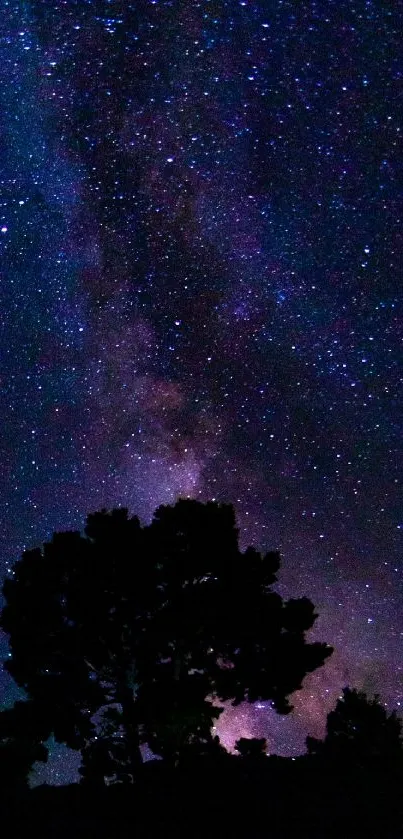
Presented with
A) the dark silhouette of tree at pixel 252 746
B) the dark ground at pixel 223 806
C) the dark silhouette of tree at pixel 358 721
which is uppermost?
the dark ground at pixel 223 806

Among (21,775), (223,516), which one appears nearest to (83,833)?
(21,775)

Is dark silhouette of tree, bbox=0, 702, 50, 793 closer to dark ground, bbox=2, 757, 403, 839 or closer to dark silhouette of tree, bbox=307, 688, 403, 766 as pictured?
dark ground, bbox=2, 757, 403, 839

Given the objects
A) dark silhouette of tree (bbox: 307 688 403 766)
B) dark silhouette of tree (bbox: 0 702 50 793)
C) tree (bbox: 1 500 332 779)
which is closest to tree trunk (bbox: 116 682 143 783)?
tree (bbox: 1 500 332 779)

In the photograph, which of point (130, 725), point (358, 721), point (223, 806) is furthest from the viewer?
point (358, 721)

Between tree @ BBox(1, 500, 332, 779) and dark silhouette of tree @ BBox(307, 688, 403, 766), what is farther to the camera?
dark silhouette of tree @ BBox(307, 688, 403, 766)

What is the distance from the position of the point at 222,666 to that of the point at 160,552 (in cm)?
389

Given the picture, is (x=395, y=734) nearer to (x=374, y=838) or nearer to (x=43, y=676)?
(x=43, y=676)

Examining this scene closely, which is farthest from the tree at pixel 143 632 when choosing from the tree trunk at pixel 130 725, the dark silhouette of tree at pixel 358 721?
the dark silhouette of tree at pixel 358 721

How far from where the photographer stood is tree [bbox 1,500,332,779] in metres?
19.8

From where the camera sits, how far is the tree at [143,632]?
19797 mm

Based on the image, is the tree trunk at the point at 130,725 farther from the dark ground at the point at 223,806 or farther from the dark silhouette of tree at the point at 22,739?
the dark silhouette of tree at the point at 22,739

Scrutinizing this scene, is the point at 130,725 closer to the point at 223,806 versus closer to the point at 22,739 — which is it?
the point at 22,739

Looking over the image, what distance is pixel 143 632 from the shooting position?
2014 centimetres

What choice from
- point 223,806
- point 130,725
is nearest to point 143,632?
point 130,725
